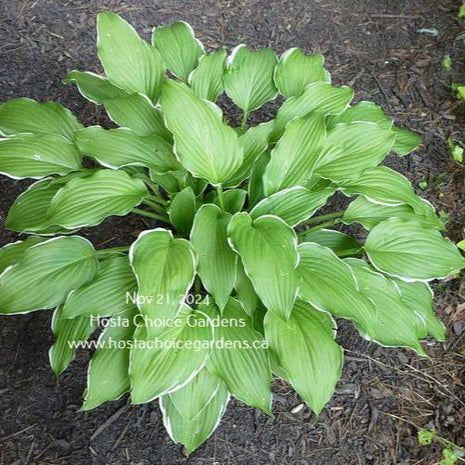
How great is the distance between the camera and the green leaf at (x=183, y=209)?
1.79 meters

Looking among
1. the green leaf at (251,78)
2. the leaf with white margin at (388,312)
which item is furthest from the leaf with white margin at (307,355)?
the green leaf at (251,78)

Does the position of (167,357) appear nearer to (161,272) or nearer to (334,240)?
(161,272)

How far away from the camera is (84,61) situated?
261cm

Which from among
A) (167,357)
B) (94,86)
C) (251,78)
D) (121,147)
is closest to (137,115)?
(121,147)

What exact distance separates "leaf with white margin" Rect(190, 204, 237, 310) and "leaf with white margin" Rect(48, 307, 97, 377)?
0.42 m

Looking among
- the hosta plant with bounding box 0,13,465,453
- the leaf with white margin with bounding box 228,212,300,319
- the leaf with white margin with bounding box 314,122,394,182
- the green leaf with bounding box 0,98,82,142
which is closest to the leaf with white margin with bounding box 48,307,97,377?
the hosta plant with bounding box 0,13,465,453

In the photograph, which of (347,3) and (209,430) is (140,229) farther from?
(347,3)

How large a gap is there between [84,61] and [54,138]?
1007 mm

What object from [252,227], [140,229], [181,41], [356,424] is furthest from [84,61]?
[356,424]

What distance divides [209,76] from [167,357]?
108 centimetres

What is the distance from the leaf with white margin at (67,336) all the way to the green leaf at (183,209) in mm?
442

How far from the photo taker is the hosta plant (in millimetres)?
1539

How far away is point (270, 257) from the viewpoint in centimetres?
149

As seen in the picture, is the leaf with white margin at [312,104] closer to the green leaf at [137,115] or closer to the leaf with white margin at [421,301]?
the green leaf at [137,115]
